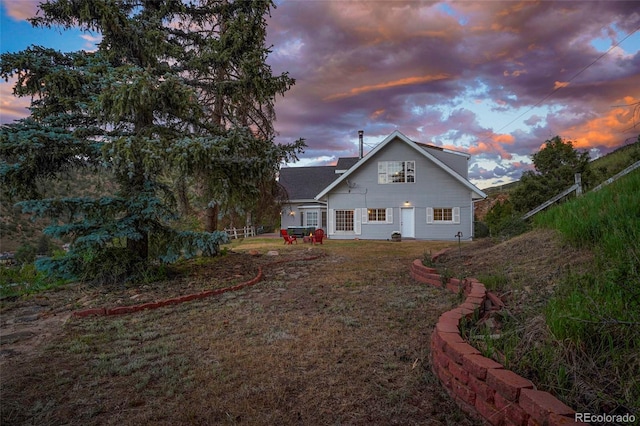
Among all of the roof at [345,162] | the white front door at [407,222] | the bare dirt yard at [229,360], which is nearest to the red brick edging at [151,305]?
the bare dirt yard at [229,360]

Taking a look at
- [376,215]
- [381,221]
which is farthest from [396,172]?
[381,221]

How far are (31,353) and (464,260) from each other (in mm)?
7785

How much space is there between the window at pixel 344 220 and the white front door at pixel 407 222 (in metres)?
3.13

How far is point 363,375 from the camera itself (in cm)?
306

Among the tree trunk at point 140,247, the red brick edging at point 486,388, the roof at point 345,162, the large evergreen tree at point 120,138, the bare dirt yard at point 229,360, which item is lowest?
the bare dirt yard at point 229,360

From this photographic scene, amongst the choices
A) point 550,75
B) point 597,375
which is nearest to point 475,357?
point 597,375

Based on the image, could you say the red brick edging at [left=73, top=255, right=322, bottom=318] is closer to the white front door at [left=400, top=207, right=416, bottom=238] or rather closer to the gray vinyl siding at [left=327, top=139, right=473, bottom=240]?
the gray vinyl siding at [left=327, top=139, right=473, bottom=240]

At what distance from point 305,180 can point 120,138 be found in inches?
895

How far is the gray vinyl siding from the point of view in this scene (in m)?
20.5

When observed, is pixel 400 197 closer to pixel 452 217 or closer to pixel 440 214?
pixel 440 214

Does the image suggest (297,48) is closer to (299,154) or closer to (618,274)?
(299,154)

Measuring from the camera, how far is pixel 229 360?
3.45 m

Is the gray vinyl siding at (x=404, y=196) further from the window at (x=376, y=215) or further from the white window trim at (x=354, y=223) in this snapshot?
the window at (x=376, y=215)

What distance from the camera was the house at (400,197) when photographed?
67.1 feet
